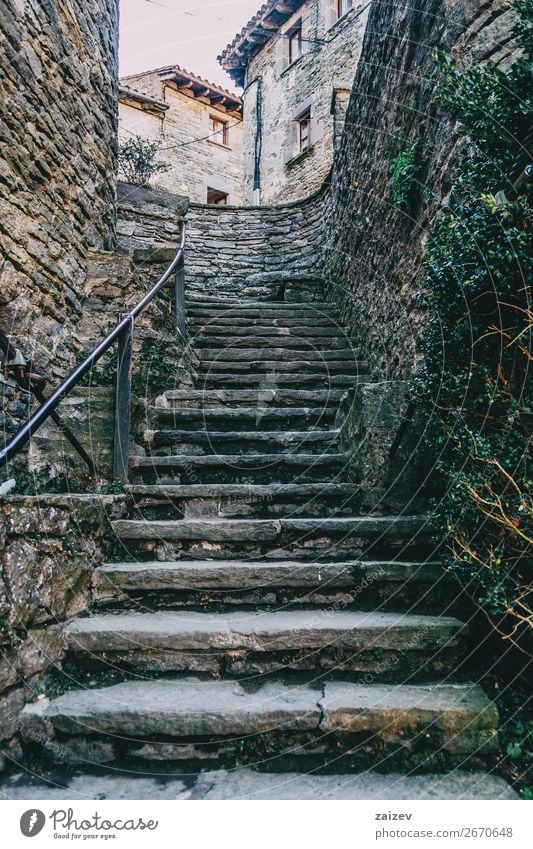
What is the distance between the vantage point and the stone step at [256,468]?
124 inches

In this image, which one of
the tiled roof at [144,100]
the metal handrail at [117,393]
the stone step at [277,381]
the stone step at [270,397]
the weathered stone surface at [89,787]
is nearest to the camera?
the weathered stone surface at [89,787]

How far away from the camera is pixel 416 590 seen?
→ 2.30 meters

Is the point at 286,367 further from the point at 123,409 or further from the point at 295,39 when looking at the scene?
the point at 295,39

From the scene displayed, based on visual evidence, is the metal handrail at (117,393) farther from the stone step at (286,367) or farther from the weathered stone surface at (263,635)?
the stone step at (286,367)

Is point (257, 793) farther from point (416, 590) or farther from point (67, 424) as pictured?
point (67, 424)

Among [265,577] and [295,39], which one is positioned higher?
[295,39]

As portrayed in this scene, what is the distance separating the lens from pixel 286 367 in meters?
4.55

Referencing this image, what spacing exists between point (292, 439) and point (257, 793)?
2144mm

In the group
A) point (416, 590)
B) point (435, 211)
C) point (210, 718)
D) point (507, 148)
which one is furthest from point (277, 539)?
point (435, 211)

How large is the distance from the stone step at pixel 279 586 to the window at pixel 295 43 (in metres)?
14.4

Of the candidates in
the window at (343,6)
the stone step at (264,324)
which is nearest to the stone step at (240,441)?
the stone step at (264,324)

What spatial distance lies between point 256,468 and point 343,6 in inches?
529

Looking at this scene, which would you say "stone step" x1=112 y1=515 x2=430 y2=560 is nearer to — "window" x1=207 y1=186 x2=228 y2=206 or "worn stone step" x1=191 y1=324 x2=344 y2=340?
"worn stone step" x1=191 y1=324 x2=344 y2=340
